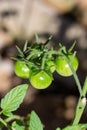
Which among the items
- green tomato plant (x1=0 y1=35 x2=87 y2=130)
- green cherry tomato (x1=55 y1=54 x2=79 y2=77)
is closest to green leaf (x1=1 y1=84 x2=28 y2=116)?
green tomato plant (x1=0 y1=35 x2=87 y2=130)

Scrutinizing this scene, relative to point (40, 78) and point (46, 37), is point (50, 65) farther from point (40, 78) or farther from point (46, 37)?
point (46, 37)

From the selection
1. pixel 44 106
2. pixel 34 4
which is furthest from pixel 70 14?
pixel 44 106

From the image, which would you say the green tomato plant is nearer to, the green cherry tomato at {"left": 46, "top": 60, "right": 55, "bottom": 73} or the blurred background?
the green cherry tomato at {"left": 46, "top": 60, "right": 55, "bottom": 73}

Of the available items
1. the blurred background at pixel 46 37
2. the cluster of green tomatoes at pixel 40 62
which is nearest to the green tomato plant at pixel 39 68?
the cluster of green tomatoes at pixel 40 62

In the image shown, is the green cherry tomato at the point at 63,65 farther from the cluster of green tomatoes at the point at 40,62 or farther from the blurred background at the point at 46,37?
the blurred background at the point at 46,37

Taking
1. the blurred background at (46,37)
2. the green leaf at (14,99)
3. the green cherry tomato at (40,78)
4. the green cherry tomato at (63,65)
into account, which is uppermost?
the green cherry tomato at (63,65)

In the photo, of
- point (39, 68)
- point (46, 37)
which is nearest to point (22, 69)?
point (39, 68)

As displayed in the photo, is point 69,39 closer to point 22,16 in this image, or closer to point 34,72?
point 22,16
